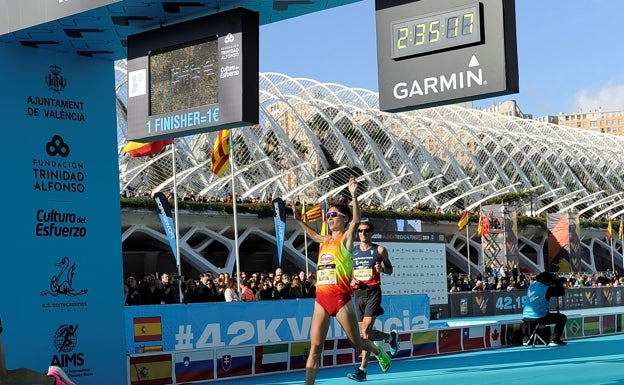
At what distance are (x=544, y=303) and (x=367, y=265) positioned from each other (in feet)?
22.6

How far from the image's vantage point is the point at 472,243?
80.8m

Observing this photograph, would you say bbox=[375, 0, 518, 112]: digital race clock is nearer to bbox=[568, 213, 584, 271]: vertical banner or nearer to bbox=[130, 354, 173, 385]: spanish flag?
bbox=[130, 354, 173, 385]: spanish flag

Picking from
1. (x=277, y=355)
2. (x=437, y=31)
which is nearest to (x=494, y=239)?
(x=277, y=355)

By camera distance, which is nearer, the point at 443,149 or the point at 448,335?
the point at 448,335

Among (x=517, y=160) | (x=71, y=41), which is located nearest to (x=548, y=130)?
(x=517, y=160)

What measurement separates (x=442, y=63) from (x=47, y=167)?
5.67m

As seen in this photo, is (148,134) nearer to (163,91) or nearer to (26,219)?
(163,91)

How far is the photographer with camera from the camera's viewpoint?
63.4ft

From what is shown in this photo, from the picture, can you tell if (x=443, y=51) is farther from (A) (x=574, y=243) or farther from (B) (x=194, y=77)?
(A) (x=574, y=243)

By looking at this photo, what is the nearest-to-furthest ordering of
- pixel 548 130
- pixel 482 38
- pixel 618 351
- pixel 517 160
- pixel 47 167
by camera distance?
pixel 482 38 → pixel 47 167 → pixel 618 351 → pixel 517 160 → pixel 548 130

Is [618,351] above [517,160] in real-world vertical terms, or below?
below

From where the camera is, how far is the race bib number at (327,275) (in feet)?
35.8

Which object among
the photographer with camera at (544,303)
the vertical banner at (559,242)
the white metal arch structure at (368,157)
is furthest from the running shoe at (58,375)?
the vertical banner at (559,242)

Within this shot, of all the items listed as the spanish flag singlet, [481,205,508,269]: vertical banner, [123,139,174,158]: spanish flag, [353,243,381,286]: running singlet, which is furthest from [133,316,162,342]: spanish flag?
[481,205,508,269]: vertical banner
